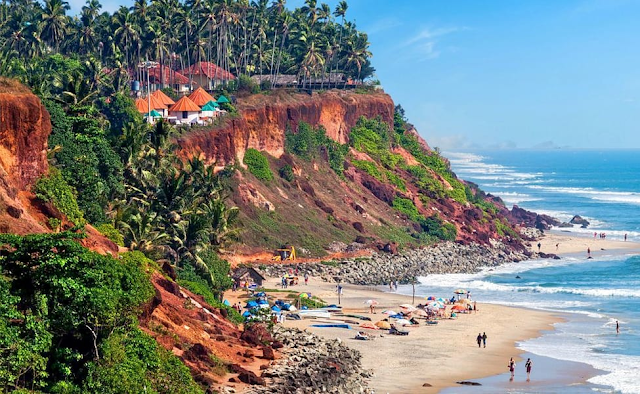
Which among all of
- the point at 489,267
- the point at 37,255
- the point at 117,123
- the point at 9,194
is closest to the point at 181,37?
the point at 117,123

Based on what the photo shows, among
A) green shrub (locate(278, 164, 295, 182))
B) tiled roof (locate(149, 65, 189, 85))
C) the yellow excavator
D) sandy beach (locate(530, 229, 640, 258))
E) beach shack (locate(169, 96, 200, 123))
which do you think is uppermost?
tiled roof (locate(149, 65, 189, 85))

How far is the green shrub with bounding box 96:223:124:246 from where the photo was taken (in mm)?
43531

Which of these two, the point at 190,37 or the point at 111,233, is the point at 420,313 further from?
the point at 190,37

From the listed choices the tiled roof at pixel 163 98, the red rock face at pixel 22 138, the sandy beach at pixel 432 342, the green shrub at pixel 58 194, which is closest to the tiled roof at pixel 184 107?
the tiled roof at pixel 163 98

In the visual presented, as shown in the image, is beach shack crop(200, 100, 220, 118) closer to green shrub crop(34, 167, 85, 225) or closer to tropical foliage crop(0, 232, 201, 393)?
green shrub crop(34, 167, 85, 225)

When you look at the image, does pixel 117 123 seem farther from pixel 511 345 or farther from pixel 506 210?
pixel 506 210

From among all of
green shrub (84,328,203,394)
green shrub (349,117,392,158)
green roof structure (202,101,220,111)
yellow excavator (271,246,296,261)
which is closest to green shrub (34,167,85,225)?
green shrub (84,328,203,394)

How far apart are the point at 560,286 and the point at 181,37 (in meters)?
44.6

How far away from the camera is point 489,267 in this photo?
8800 centimetres

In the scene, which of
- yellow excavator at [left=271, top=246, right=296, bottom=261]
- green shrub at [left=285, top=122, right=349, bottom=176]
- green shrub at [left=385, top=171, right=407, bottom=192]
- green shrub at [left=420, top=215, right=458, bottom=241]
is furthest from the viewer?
green shrub at [left=385, top=171, right=407, bottom=192]

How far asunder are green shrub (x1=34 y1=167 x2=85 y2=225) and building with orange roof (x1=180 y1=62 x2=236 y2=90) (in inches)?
2273

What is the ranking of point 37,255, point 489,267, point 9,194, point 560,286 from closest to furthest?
point 37,255 < point 9,194 < point 560,286 < point 489,267

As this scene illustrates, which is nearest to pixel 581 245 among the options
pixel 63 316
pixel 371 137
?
pixel 371 137

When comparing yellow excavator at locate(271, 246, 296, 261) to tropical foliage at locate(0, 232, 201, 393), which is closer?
tropical foliage at locate(0, 232, 201, 393)
